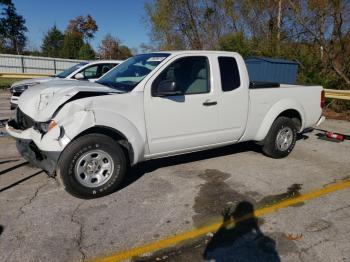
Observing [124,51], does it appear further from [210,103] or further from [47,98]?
[47,98]

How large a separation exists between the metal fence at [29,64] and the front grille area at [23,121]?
2794 cm

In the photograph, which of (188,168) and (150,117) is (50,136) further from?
(188,168)

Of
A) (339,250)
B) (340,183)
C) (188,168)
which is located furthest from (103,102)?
(340,183)

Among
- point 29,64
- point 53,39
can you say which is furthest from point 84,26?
point 29,64

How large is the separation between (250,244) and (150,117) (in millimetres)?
2066

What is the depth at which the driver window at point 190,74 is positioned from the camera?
4.97 metres

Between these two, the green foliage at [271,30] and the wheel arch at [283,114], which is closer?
the wheel arch at [283,114]

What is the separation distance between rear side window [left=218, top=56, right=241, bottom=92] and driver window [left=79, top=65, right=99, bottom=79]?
5.80 m

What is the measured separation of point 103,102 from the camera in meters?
4.30

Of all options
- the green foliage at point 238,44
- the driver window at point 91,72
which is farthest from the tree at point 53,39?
the driver window at point 91,72

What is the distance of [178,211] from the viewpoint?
4.13 meters

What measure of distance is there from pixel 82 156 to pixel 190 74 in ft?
6.57

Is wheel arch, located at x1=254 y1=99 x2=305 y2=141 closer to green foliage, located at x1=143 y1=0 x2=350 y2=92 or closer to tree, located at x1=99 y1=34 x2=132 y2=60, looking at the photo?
green foliage, located at x1=143 y1=0 x2=350 y2=92

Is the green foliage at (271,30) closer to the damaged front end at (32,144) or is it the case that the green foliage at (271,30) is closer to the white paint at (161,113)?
the white paint at (161,113)
